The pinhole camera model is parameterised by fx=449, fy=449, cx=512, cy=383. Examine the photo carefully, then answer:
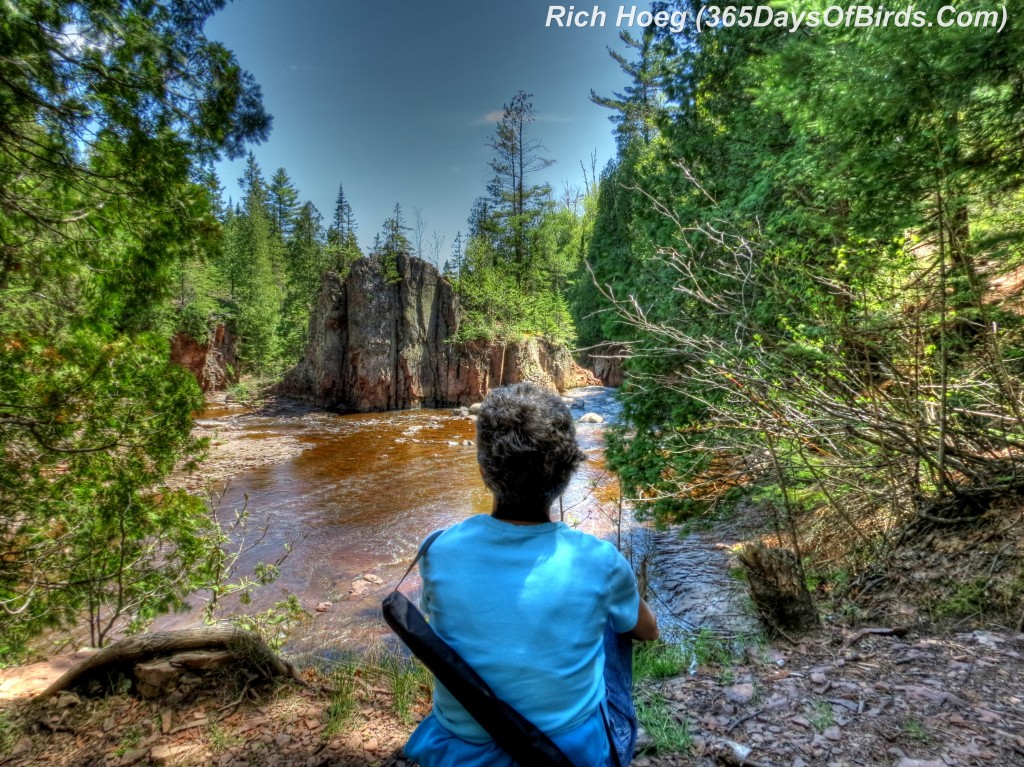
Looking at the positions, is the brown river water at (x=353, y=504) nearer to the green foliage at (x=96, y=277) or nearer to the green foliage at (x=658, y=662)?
the green foliage at (x=658, y=662)

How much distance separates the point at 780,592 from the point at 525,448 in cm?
270

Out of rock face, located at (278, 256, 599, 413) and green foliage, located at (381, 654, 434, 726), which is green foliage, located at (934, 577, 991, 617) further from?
rock face, located at (278, 256, 599, 413)

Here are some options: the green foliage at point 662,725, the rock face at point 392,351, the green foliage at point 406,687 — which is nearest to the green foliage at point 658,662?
the green foliage at point 662,725

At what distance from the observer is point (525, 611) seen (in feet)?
3.80

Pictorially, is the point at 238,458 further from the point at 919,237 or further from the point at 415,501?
the point at 919,237

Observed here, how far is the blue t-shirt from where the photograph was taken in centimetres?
114

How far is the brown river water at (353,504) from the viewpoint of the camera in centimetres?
576

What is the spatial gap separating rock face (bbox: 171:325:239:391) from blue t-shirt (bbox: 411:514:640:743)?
26.5m

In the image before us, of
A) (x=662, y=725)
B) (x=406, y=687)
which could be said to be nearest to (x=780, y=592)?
(x=662, y=725)

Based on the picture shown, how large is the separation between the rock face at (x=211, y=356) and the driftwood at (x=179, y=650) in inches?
957

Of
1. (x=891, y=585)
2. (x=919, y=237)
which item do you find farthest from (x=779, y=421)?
(x=919, y=237)

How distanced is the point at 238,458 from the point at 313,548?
6945mm

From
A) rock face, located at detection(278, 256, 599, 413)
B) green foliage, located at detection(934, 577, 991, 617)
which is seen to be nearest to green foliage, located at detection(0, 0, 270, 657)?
green foliage, located at detection(934, 577, 991, 617)

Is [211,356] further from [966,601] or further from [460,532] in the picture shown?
[966,601]
